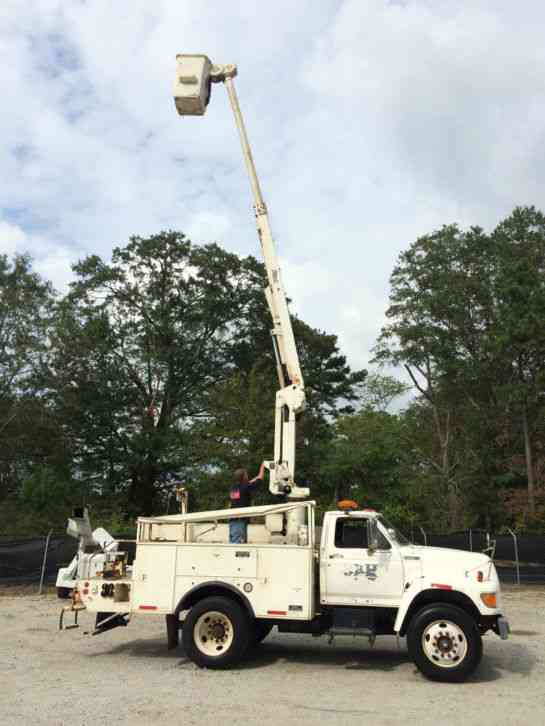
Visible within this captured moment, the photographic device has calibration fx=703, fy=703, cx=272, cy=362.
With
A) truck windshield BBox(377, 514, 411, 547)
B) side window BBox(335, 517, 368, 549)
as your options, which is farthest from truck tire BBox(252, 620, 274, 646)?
truck windshield BBox(377, 514, 411, 547)

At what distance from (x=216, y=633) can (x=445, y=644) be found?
9.96 ft

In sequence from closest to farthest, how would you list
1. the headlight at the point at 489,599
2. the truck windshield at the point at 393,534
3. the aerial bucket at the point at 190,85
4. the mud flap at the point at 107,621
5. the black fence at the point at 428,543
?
the headlight at the point at 489,599 < the truck windshield at the point at 393,534 < the mud flap at the point at 107,621 < the aerial bucket at the point at 190,85 < the black fence at the point at 428,543

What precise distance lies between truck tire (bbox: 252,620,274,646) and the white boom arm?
201 centimetres

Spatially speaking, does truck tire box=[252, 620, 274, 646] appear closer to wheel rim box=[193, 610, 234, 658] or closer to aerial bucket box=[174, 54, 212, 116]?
wheel rim box=[193, 610, 234, 658]

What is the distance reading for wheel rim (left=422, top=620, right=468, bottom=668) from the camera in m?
8.68

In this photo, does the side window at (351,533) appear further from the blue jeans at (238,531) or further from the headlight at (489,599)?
the headlight at (489,599)

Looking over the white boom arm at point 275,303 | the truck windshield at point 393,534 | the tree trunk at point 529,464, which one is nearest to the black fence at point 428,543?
the white boom arm at point 275,303

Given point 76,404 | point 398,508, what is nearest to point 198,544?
point 398,508

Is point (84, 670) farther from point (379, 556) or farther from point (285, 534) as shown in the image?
point (379, 556)

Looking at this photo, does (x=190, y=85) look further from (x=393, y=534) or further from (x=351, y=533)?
Result: (x=393, y=534)

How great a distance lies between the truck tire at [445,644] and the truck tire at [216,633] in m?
2.22

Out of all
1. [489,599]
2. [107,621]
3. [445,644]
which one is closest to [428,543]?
[489,599]

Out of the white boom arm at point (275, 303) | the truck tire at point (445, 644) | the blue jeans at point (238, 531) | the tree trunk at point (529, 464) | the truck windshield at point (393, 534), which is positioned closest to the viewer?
the truck tire at point (445, 644)

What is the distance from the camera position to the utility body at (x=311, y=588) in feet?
29.2
